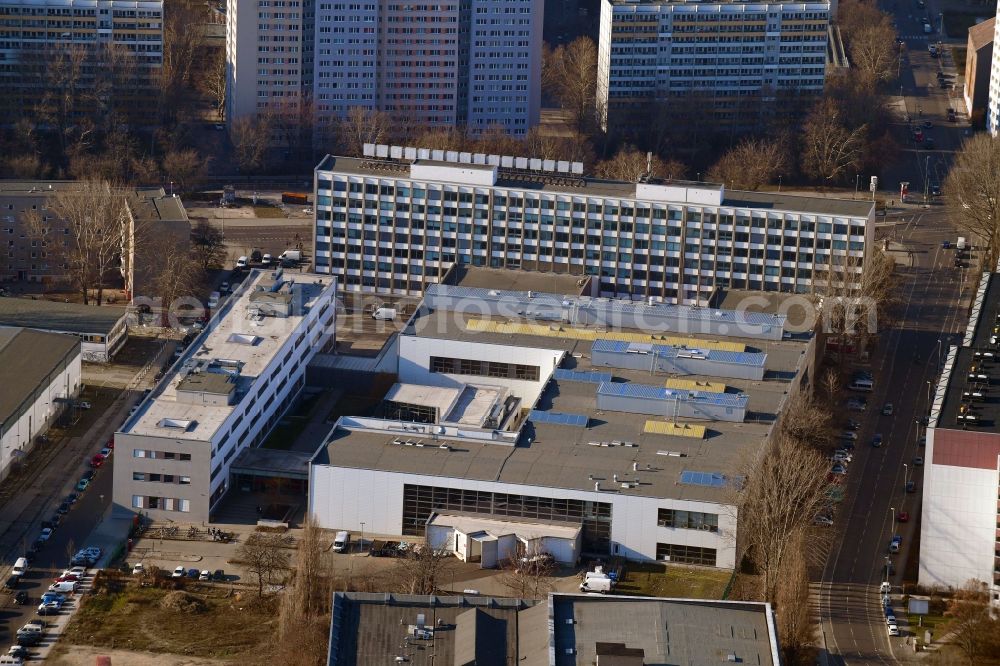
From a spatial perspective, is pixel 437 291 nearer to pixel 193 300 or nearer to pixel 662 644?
pixel 193 300

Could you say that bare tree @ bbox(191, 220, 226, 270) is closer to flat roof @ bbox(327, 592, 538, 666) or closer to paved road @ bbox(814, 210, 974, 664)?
paved road @ bbox(814, 210, 974, 664)

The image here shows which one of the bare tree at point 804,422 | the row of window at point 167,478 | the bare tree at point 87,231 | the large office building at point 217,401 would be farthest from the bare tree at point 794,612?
the bare tree at point 87,231

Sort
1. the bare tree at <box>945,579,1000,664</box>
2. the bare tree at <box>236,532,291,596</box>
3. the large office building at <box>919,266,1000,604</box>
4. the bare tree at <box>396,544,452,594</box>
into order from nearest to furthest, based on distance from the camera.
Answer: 1. the bare tree at <box>945,579,1000,664</box>
2. the bare tree at <box>396,544,452,594</box>
3. the bare tree at <box>236,532,291,596</box>
4. the large office building at <box>919,266,1000,604</box>

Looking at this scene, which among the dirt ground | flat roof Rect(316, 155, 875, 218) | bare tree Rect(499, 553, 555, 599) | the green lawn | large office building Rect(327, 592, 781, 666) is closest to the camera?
large office building Rect(327, 592, 781, 666)

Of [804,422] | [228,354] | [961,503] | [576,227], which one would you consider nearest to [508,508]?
[804,422]

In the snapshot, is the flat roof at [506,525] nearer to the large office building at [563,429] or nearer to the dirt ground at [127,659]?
the large office building at [563,429]

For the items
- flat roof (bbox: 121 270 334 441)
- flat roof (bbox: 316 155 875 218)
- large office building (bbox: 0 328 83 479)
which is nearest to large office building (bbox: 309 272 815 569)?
flat roof (bbox: 121 270 334 441)

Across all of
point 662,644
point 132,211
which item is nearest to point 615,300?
point 132,211
